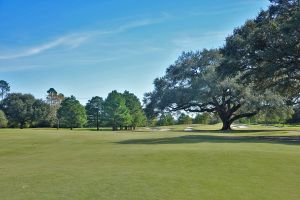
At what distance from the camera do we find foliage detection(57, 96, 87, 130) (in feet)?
275

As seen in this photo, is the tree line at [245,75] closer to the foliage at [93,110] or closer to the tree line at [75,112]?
the tree line at [75,112]

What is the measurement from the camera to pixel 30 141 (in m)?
29.2

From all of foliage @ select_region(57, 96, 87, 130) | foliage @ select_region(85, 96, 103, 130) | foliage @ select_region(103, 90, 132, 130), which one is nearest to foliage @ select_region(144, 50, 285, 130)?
foliage @ select_region(103, 90, 132, 130)

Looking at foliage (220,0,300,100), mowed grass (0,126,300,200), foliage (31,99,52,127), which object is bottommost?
mowed grass (0,126,300,200)

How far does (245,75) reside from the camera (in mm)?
39125

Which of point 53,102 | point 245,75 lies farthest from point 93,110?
point 245,75

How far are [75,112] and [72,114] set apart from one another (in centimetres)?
75

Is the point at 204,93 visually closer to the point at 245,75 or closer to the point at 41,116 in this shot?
the point at 245,75

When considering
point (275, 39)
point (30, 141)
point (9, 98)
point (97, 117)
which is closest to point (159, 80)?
point (97, 117)

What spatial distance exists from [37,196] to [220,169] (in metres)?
6.53

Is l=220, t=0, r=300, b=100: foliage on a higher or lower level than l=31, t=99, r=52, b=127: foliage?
higher

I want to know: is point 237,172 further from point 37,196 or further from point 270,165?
point 37,196

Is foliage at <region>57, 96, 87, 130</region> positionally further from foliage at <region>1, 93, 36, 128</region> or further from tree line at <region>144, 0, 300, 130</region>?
tree line at <region>144, 0, 300, 130</region>

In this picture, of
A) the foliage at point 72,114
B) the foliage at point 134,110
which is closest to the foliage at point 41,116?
the foliage at point 72,114
